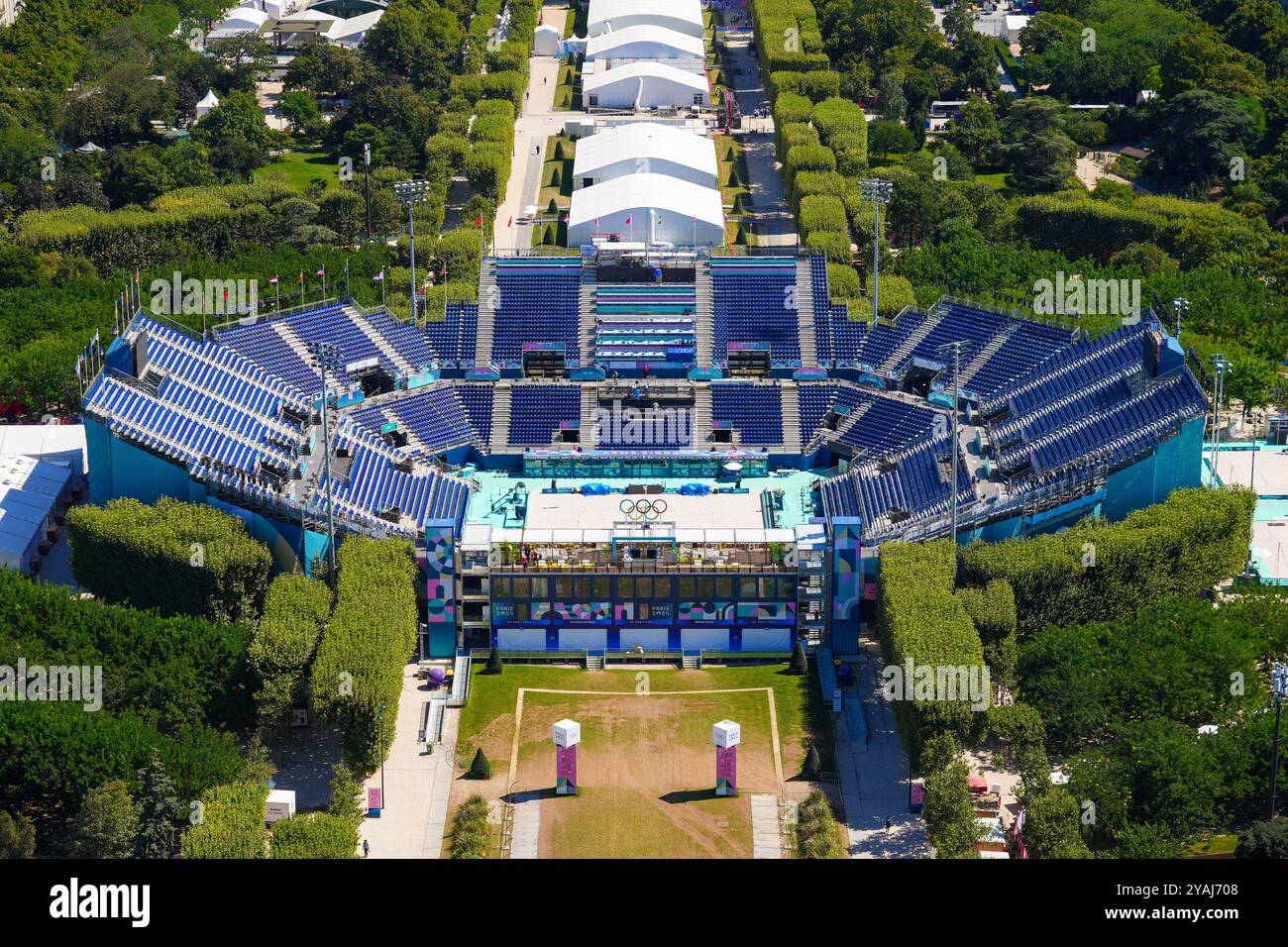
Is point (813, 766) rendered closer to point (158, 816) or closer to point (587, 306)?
point (158, 816)

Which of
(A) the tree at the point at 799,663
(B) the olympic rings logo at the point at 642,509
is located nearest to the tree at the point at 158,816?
(A) the tree at the point at 799,663

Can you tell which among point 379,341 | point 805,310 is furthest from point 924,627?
point 379,341

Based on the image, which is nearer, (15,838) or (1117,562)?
(15,838)

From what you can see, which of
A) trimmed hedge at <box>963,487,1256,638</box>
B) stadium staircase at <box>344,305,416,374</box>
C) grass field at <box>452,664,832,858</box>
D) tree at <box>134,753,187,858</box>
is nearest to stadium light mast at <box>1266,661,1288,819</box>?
trimmed hedge at <box>963,487,1256,638</box>

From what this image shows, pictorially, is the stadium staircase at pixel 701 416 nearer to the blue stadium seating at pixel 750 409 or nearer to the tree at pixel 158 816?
the blue stadium seating at pixel 750 409

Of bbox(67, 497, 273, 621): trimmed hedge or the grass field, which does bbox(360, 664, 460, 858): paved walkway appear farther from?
bbox(67, 497, 273, 621): trimmed hedge
